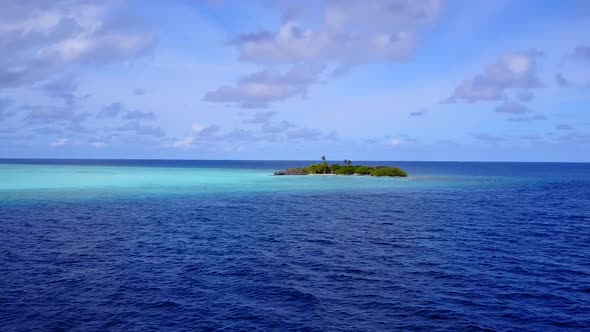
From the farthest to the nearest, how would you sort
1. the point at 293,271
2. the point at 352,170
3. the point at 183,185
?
the point at 352,170
the point at 183,185
the point at 293,271

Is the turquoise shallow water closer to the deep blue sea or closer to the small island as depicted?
the small island

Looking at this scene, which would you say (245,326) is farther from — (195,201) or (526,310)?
(195,201)

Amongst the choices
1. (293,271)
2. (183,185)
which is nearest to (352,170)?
(183,185)

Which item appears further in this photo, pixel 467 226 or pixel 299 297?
pixel 467 226

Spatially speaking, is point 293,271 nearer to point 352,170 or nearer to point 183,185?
point 183,185

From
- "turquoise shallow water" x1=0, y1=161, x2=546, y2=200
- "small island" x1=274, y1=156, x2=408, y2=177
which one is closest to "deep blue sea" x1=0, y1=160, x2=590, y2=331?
"turquoise shallow water" x1=0, y1=161, x2=546, y2=200

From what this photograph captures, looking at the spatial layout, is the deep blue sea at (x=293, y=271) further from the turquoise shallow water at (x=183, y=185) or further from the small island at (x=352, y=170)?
the small island at (x=352, y=170)

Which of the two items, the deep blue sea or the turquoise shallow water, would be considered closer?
the deep blue sea

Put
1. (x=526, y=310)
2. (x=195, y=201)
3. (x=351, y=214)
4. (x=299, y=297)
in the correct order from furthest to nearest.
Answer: (x=195, y=201)
(x=351, y=214)
(x=299, y=297)
(x=526, y=310)

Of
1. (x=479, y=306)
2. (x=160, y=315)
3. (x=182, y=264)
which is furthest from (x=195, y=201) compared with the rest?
(x=479, y=306)
